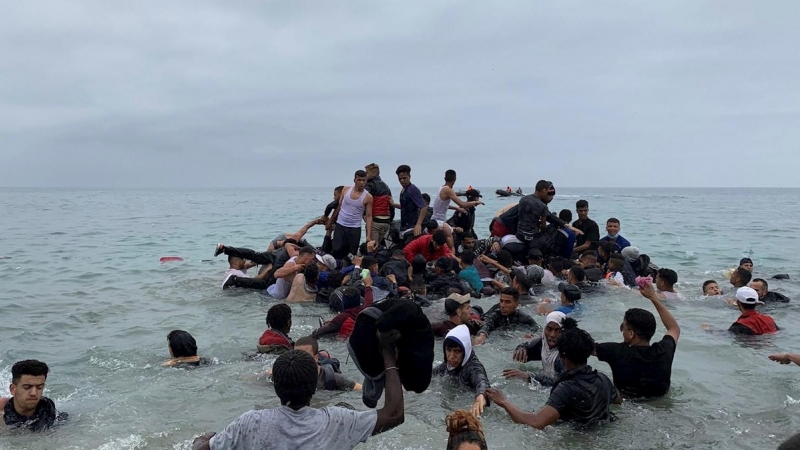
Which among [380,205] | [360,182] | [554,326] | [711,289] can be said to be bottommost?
[711,289]

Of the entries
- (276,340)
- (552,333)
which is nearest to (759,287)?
(552,333)

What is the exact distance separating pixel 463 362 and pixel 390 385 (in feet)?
10.6

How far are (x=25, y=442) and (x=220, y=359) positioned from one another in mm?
2975

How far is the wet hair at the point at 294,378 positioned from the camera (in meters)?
3.20

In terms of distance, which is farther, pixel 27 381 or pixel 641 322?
pixel 641 322

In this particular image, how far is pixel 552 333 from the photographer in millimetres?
6566

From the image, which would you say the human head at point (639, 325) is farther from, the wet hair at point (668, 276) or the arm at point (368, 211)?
the arm at point (368, 211)

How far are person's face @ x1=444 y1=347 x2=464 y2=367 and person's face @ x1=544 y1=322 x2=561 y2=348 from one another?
0.97 meters

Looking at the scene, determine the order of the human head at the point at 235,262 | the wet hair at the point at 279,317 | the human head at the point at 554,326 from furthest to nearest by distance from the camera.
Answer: the human head at the point at 235,262 < the wet hair at the point at 279,317 < the human head at the point at 554,326

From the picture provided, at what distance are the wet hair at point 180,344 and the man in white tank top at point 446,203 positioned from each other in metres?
6.30

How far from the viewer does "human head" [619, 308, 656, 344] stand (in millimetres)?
5824

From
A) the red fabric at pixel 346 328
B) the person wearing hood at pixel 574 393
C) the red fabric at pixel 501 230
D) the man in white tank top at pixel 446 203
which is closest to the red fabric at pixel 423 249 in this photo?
the man in white tank top at pixel 446 203

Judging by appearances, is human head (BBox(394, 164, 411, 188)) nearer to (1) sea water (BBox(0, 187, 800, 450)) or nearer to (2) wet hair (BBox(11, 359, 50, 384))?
(1) sea water (BBox(0, 187, 800, 450))

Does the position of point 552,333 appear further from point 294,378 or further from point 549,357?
point 294,378
